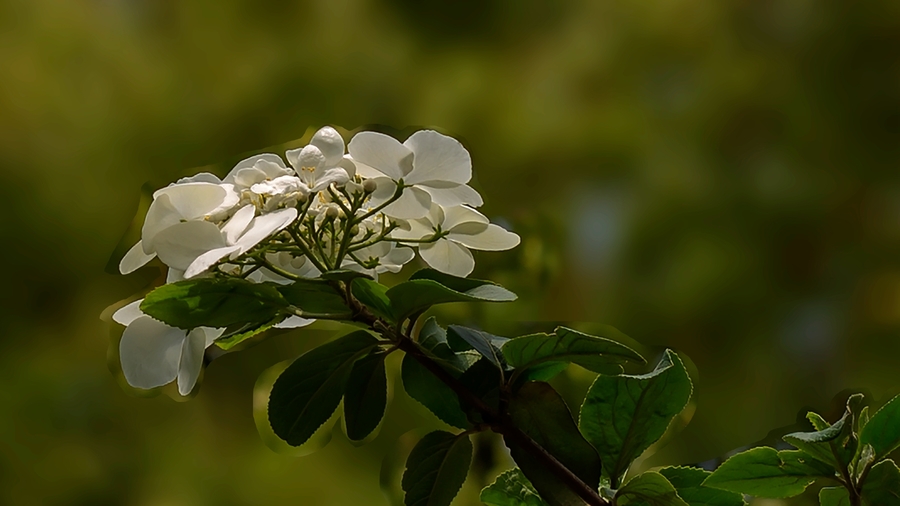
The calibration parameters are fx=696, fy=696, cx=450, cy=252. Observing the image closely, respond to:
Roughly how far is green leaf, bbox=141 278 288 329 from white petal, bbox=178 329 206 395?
0.10ft

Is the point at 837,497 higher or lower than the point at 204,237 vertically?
lower

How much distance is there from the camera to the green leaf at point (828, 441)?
0.25m

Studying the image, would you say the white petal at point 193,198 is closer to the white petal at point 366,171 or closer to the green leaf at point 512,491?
the white petal at point 366,171

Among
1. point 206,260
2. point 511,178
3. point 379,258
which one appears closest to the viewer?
point 206,260

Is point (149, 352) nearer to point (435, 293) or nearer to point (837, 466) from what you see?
point (435, 293)

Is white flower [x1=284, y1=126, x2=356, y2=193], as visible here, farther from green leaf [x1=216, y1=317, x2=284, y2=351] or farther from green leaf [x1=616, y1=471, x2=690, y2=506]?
green leaf [x1=616, y1=471, x2=690, y2=506]

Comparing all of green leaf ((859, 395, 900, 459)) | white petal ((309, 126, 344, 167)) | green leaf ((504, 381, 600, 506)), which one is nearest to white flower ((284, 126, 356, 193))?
white petal ((309, 126, 344, 167))

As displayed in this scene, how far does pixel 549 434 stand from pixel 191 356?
15cm

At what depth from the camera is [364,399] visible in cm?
31

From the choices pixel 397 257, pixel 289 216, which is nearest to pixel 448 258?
pixel 397 257

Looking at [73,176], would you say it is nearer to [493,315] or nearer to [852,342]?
[493,315]

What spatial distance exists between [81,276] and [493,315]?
0.54m

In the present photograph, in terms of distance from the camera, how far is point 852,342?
0.86m

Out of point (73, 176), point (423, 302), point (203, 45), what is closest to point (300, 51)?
point (203, 45)
